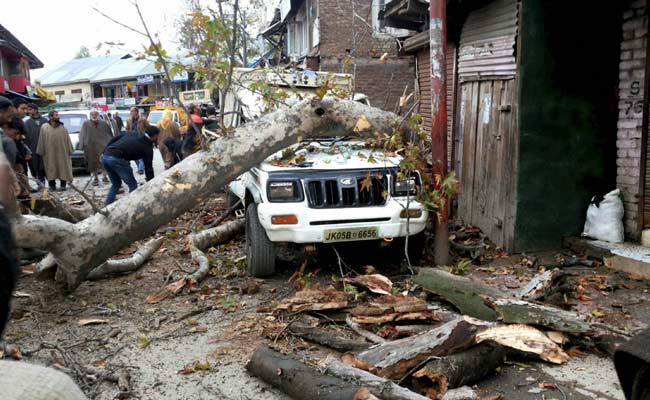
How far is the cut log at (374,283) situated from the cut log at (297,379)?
4.78 ft

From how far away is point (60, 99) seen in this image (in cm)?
6100

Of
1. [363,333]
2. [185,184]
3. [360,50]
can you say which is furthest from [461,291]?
[360,50]

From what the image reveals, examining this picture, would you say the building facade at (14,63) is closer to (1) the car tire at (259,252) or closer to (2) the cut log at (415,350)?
(1) the car tire at (259,252)

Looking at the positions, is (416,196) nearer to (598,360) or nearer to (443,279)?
(443,279)

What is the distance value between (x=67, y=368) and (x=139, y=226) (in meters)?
1.89

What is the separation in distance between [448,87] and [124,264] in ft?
19.2

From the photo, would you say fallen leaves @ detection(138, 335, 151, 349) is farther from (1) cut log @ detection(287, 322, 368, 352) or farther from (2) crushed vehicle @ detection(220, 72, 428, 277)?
(2) crushed vehicle @ detection(220, 72, 428, 277)

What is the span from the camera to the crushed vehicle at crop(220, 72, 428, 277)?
5.80m

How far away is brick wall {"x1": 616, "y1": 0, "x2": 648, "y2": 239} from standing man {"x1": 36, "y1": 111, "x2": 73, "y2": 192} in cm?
1130

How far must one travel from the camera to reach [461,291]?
504cm

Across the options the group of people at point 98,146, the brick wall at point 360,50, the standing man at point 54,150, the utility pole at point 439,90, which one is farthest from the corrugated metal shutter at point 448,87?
the brick wall at point 360,50

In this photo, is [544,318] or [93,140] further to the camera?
[93,140]

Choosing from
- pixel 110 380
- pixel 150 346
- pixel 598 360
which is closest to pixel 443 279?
pixel 598 360

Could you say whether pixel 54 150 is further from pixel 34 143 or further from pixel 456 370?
pixel 456 370
